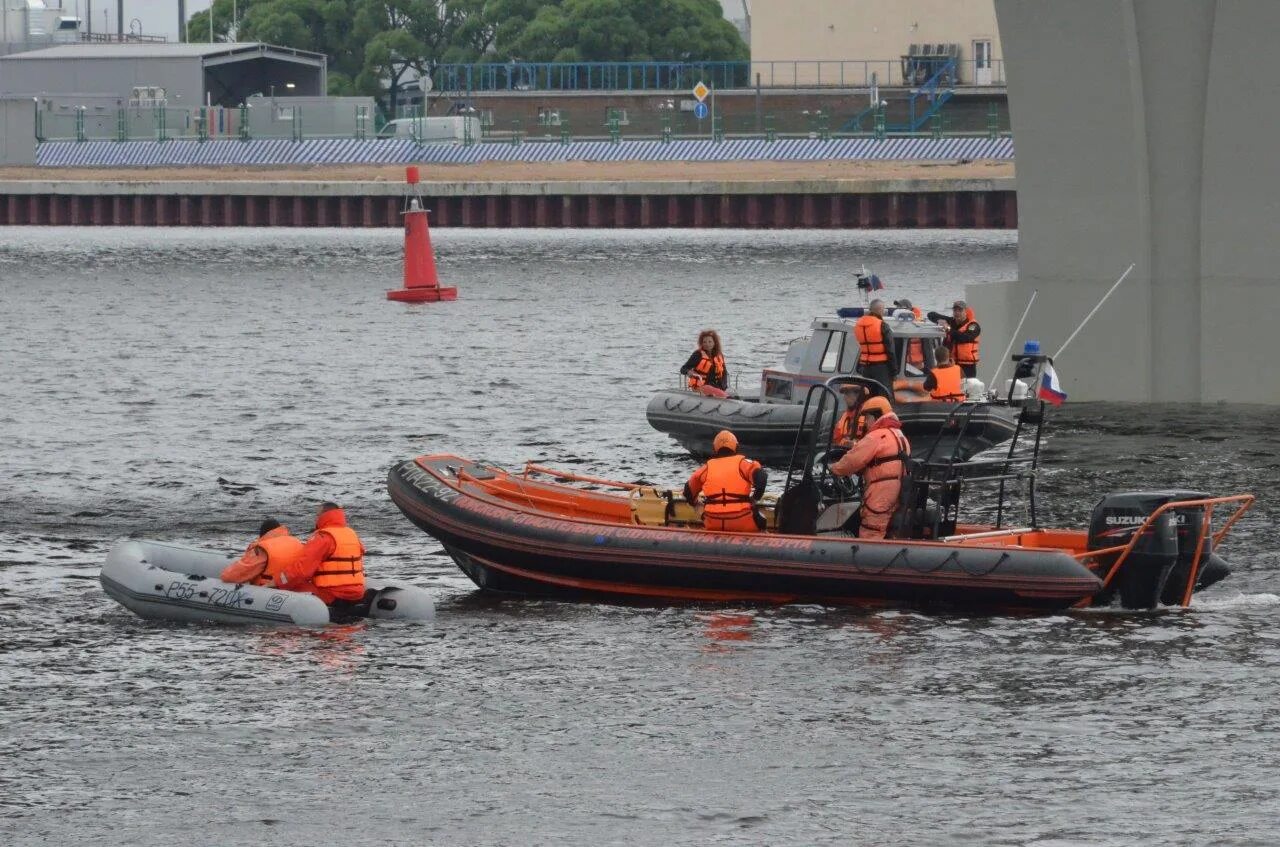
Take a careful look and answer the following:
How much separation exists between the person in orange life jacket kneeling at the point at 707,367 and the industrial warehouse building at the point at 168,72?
7329 centimetres

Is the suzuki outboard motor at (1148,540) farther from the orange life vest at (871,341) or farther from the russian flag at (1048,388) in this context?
the orange life vest at (871,341)

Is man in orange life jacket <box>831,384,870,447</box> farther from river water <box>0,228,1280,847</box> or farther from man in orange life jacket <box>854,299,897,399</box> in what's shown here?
man in orange life jacket <box>854,299,897,399</box>

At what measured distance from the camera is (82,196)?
84.4 m

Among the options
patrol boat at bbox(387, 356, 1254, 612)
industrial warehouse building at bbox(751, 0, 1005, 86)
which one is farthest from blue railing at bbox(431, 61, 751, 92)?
patrol boat at bbox(387, 356, 1254, 612)

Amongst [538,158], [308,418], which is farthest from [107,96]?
[308,418]

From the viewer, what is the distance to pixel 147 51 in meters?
99.9

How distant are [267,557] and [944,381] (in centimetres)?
1084

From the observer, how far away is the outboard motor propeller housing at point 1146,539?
17562mm

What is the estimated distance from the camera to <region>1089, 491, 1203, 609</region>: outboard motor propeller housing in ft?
57.6

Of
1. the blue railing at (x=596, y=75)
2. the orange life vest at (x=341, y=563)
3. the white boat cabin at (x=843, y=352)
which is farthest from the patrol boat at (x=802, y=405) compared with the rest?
the blue railing at (x=596, y=75)

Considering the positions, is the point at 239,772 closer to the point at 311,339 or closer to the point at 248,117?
the point at 311,339

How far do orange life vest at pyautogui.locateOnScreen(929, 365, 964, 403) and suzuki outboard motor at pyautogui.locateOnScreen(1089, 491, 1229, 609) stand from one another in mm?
8299

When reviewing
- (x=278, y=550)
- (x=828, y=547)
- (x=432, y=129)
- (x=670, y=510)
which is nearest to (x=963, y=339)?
(x=670, y=510)

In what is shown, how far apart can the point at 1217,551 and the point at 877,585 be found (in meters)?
5.20
